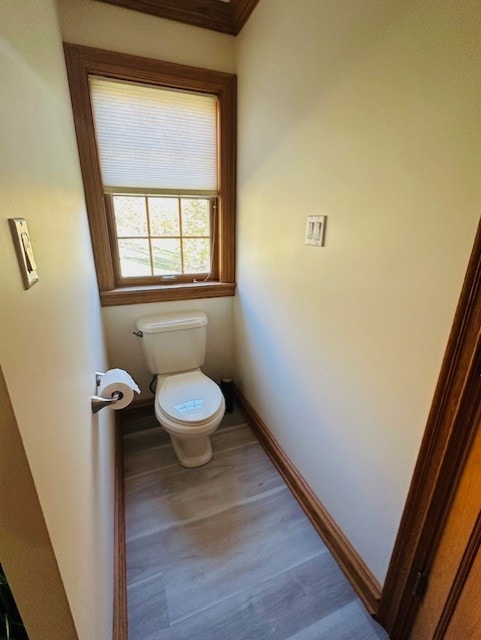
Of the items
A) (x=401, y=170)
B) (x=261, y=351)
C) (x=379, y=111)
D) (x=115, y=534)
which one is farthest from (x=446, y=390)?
(x=115, y=534)

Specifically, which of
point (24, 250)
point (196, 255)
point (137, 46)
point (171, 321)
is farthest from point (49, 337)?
point (137, 46)

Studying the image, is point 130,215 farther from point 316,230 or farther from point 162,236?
point 316,230

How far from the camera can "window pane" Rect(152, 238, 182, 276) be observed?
184 cm

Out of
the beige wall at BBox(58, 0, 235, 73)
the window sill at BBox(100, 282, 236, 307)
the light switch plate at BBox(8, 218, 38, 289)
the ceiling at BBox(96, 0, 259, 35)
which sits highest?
the ceiling at BBox(96, 0, 259, 35)

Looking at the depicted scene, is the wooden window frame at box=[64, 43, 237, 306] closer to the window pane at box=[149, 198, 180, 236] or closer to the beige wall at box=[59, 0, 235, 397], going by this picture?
the beige wall at box=[59, 0, 235, 397]

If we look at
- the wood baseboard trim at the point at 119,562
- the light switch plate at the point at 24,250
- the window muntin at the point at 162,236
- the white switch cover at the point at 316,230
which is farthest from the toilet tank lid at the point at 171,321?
the light switch plate at the point at 24,250

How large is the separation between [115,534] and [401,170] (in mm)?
1731

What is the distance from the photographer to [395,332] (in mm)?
875

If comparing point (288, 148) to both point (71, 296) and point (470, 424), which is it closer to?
point (71, 296)

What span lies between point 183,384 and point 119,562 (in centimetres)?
85

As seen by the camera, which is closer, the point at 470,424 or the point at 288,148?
the point at 470,424

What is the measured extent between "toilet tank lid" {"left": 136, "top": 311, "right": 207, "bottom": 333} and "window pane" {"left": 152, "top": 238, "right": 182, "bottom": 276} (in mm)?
296

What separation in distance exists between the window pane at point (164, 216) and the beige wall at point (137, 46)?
0.47 m

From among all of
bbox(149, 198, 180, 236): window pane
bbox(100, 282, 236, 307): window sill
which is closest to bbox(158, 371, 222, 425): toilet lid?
bbox(100, 282, 236, 307): window sill
